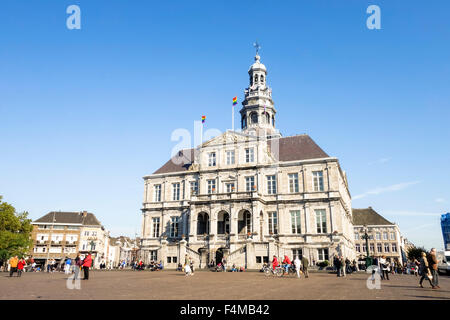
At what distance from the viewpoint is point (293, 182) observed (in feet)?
151

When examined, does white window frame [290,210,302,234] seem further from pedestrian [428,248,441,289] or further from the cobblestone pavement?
pedestrian [428,248,441,289]

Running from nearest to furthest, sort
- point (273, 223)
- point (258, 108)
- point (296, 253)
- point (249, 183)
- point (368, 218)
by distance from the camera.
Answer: point (296, 253) < point (273, 223) < point (249, 183) < point (258, 108) < point (368, 218)

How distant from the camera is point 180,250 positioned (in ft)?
135

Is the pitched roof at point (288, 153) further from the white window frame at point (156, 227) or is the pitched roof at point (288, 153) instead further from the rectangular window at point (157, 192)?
the white window frame at point (156, 227)

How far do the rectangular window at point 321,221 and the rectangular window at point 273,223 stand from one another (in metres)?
5.24

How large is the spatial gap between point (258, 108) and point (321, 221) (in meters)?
22.0

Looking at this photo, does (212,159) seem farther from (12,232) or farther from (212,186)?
(12,232)

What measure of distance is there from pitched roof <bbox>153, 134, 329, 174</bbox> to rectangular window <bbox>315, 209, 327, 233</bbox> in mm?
7285

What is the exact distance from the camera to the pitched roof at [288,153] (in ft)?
155

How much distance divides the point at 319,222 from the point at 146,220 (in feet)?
81.9

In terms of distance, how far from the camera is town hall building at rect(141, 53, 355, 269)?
42.1 m

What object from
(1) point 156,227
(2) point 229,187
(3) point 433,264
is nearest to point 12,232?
(1) point 156,227

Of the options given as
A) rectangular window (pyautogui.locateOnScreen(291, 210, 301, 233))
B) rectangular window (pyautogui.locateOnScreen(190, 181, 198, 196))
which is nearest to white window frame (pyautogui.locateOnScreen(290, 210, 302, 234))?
rectangular window (pyautogui.locateOnScreen(291, 210, 301, 233))
